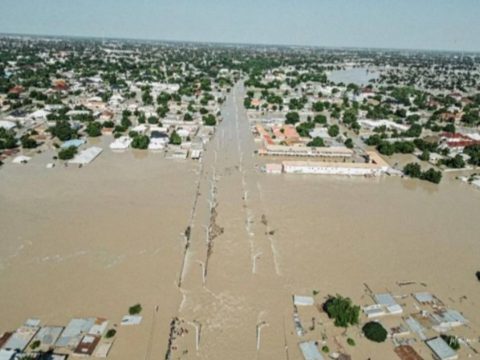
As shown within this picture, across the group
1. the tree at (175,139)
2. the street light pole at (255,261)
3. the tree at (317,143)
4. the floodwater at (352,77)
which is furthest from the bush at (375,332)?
the floodwater at (352,77)

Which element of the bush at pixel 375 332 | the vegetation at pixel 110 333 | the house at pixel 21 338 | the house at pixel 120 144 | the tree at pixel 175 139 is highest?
the tree at pixel 175 139

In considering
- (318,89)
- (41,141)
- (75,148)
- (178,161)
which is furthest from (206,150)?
(318,89)

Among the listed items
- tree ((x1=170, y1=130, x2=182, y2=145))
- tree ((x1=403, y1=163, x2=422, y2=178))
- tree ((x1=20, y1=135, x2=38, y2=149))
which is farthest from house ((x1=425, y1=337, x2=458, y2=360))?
tree ((x1=20, y1=135, x2=38, y2=149))

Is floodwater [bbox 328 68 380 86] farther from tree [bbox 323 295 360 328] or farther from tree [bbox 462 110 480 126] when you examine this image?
tree [bbox 323 295 360 328]

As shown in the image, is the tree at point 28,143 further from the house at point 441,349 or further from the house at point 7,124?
the house at point 441,349

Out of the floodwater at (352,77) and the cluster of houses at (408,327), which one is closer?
the cluster of houses at (408,327)

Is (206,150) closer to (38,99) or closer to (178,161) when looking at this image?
(178,161)
